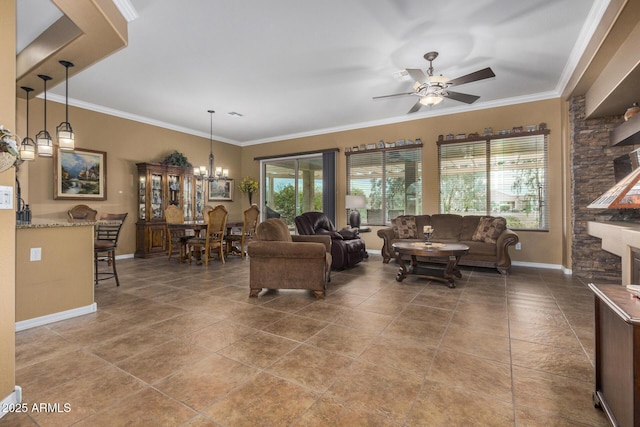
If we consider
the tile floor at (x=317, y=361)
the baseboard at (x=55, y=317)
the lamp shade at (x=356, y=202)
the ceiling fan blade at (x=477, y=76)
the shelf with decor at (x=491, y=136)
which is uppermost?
the ceiling fan blade at (x=477, y=76)

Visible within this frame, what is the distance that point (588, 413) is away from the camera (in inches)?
63.2

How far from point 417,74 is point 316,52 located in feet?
4.33

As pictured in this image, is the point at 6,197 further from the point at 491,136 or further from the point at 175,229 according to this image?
the point at 491,136

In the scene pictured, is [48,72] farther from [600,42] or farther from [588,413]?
[600,42]

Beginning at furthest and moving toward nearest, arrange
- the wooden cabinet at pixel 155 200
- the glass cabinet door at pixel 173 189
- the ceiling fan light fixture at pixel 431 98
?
1. the glass cabinet door at pixel 173 189
2. the wooden cabinet at pixel 155 200
3. the ceiling fan light fixture at pixel 431 98

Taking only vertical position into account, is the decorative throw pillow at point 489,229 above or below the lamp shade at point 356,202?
below

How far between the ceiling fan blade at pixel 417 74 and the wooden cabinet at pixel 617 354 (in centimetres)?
269

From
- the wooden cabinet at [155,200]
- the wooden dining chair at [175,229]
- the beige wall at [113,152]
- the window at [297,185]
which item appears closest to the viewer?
the beige wall at [113,152]

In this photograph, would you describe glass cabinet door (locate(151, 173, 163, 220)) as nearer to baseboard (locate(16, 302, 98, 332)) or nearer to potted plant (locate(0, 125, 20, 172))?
baseboard (locate(16, 302, 98, 332))

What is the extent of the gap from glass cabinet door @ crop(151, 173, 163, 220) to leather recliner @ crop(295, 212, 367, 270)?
11.3ft

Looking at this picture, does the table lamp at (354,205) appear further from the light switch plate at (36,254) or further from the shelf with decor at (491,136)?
the light switch plate at (36,254)

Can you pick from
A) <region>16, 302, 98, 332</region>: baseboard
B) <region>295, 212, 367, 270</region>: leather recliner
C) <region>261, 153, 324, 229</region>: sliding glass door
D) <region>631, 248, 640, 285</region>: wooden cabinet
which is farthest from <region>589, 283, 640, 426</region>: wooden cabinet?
<region>261, 153, 324, 229</region>: sliding glass door

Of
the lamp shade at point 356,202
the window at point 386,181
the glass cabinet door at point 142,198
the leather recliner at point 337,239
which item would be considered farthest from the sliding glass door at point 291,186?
the glass cabinet door at point 142,198

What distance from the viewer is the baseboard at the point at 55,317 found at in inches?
109
